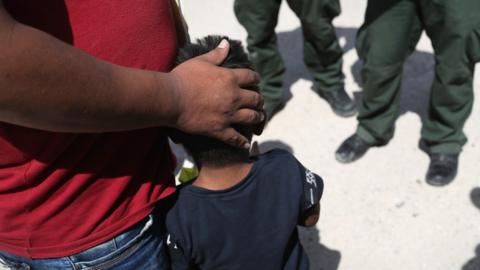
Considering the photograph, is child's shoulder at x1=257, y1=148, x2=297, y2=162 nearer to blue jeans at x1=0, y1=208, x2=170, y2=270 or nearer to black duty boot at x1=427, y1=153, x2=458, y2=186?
blue jeans at x1=0, y1=208, x2=170, y2=270

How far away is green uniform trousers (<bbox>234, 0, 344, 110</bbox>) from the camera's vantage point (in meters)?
3.21

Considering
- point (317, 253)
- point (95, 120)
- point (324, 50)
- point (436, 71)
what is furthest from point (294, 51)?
point (95, 120)

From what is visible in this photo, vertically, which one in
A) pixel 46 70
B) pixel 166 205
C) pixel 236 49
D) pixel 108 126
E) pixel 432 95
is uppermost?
pixel 46 70

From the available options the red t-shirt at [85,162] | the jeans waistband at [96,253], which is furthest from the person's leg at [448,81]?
the jeans waistband at [96,253]

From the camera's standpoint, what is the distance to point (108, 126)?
2.93 feet

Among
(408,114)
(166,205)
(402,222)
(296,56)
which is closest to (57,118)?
(166,205)

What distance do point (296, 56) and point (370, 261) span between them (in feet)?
7.24

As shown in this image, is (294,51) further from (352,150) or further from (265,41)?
Answer: (352,150)

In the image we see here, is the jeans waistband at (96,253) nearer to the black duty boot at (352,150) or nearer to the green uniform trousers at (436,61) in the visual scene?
the green uniform trousers at (436,61)

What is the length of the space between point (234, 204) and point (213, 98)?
16.3 inches

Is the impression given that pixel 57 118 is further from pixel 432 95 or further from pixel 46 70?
pixel 432 95

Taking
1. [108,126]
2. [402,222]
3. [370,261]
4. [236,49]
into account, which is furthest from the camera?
[402,222]

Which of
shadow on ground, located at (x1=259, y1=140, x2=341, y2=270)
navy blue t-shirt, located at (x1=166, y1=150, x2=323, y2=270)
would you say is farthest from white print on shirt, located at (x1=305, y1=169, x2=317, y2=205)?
shadow on ground, located at (x1=259, y1=140, x2=341, y2=270)

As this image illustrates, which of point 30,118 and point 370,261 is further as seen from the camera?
point 370,261
